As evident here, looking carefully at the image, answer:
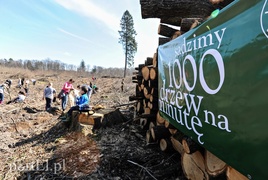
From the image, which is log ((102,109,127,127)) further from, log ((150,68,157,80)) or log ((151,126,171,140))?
log ((151,126,171,140))

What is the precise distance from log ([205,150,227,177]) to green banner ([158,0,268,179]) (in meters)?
0.23

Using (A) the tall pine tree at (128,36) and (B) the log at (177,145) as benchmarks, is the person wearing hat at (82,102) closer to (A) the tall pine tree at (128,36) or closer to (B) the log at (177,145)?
(B) the log at (177,145)

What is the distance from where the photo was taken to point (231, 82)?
1.60 m

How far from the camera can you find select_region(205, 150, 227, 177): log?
203cm

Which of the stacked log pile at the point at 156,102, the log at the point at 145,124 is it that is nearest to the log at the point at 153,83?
the stacked log pile at the point at 156,102

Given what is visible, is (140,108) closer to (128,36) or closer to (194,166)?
(194,166)

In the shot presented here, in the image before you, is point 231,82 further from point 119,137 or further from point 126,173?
point 119,137

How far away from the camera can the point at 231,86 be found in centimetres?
161

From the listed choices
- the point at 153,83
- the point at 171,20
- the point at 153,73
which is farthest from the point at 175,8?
the point at 153,83

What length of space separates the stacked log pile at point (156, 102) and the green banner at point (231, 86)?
29 cm

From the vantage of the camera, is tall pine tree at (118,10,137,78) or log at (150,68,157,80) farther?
tall pine tree at (118,10,137,78)

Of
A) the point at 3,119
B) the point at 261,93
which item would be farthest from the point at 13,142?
the point at 261,93

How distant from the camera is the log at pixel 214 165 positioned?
2035 mm

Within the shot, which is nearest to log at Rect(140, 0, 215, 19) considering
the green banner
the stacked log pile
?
the stacked log pile
